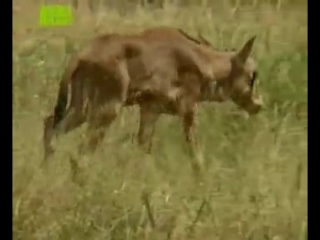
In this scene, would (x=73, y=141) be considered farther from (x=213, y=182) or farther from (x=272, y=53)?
(x=272, y=53)

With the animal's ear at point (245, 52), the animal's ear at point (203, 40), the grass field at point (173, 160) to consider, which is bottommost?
the grass field at point (173, 160)

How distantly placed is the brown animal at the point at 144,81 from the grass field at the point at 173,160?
0.8 inches

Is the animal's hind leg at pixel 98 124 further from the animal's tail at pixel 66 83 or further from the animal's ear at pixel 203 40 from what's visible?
the animal's ear at pixel 203 40

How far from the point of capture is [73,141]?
3.61 feet

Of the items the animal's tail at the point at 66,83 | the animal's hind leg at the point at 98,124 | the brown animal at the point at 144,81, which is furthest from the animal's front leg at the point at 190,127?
the animal's tail at the point at 66,83

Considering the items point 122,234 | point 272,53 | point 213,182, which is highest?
point 272,53

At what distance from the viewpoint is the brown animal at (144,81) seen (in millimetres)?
1088

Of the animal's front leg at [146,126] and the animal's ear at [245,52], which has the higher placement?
the animal's ear at [245,52]

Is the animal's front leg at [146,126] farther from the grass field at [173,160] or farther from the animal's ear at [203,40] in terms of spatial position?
the animal's ear at [203,40]

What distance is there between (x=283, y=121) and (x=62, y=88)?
0.47m

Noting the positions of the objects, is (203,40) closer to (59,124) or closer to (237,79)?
(237,79)

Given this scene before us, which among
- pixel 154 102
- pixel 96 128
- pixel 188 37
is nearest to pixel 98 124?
pixel 96 128

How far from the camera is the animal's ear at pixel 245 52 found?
1098 mm
